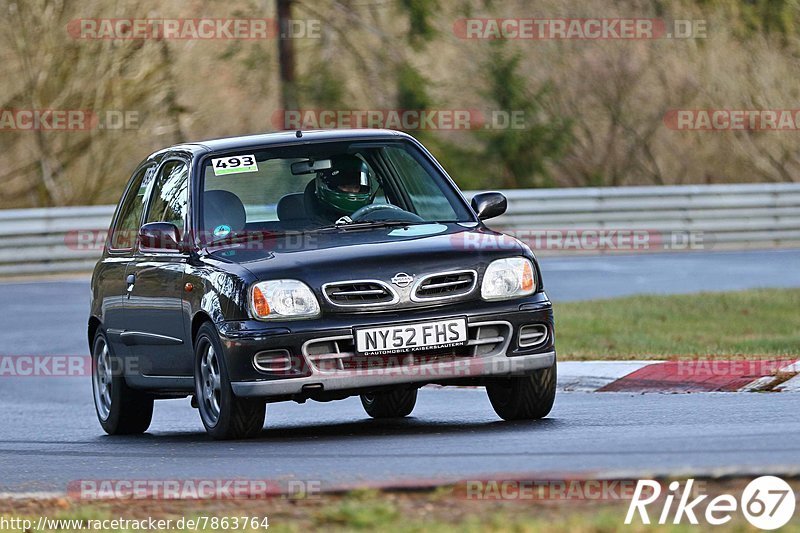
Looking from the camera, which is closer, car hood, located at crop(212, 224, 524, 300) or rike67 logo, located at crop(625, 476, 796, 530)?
rike67 logo, located at crop(625, 476, 796, 530)

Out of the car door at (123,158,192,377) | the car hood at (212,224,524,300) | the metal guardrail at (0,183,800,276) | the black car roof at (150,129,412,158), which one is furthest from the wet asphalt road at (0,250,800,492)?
the metal guardrail at (0,183,800,276)

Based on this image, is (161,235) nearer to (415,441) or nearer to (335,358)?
(335,358)

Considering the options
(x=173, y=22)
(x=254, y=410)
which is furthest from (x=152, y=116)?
(x=254, y=410)

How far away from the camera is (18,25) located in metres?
29.1

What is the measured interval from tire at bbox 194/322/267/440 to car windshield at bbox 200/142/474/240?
2.49 ft

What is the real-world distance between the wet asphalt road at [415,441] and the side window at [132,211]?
1.32 m

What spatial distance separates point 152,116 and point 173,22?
1.76 m

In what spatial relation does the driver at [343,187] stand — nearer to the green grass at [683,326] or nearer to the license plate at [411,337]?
the license plate at [411,337]

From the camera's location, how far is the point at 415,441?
862cm

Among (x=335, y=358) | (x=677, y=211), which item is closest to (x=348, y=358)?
(x=335, y=358)

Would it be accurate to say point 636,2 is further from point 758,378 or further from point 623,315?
point 758,378

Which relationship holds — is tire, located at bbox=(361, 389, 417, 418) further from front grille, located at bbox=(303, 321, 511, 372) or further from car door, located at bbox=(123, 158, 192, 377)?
front grille, located at bbox=(303, 321, 511, 372)

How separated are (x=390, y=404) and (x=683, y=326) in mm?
5097

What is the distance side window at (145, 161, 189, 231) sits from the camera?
10.2 m
